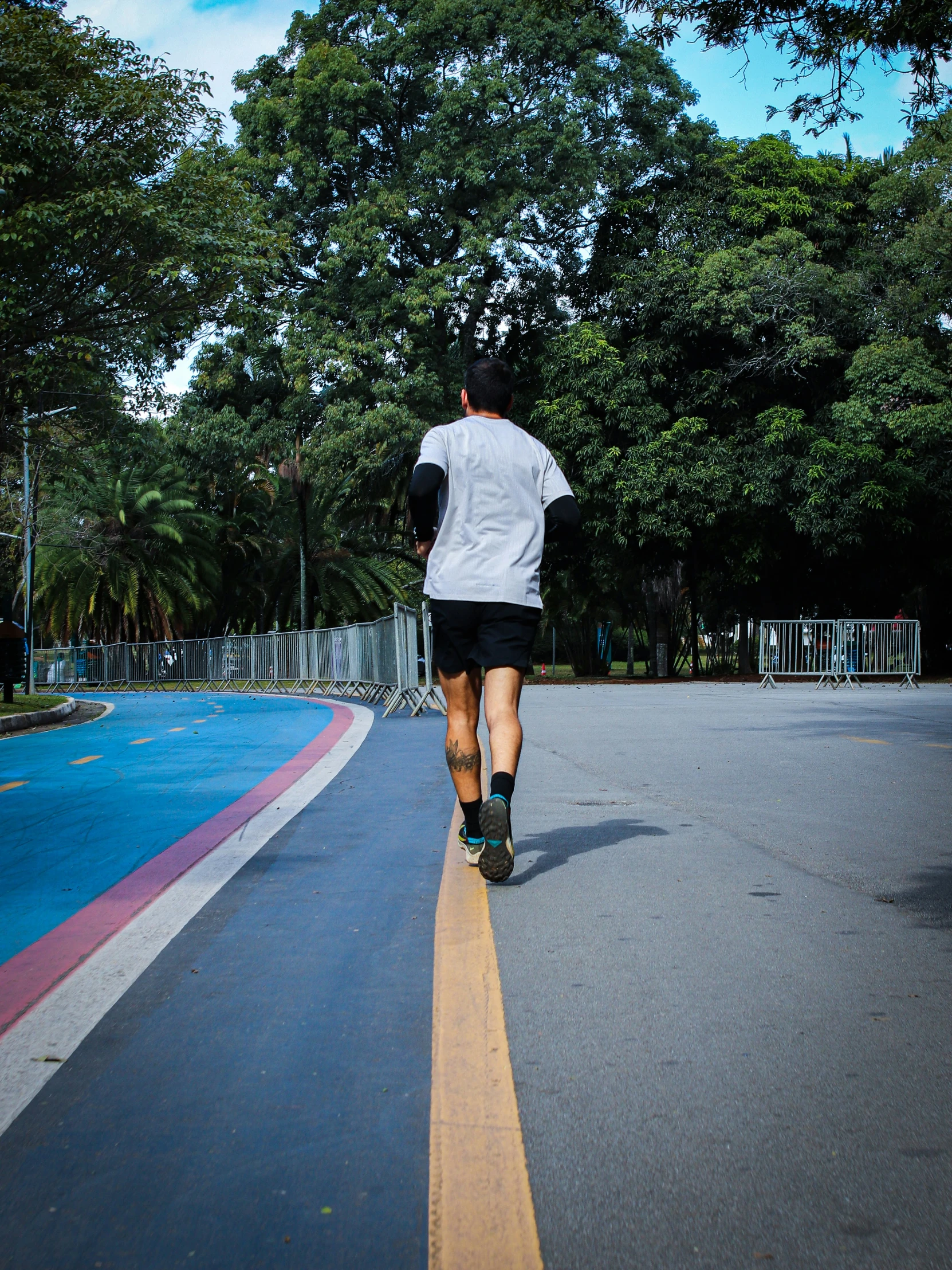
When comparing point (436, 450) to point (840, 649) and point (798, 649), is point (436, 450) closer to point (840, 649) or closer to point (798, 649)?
point (840, 649)

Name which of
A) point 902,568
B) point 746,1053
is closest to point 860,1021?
point 746,1053

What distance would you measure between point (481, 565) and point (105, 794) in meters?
4.36

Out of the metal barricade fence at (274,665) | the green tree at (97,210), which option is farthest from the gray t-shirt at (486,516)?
the green tree at (97,210)

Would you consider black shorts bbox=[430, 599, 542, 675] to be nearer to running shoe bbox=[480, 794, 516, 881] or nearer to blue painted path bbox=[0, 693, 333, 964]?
running shoe bbox=[480, 794, 516, 881]

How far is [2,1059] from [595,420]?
29.9 metres

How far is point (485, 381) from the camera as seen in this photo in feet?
17.8

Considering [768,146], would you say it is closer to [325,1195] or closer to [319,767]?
[319,767]

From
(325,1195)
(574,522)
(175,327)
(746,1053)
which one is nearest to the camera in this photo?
(325,1195)

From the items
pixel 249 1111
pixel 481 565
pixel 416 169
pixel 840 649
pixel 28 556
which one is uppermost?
pixel 416 169

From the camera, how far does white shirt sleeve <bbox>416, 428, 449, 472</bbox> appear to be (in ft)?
16.5

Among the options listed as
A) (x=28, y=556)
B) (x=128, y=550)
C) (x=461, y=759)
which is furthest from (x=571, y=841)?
(x=128, y=550)

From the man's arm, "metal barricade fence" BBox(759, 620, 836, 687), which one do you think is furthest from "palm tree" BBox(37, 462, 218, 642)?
the man's arm

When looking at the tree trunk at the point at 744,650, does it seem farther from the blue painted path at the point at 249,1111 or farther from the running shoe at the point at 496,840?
the blue painted path at the point at 249,1111

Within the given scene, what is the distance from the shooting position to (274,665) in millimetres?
32031
